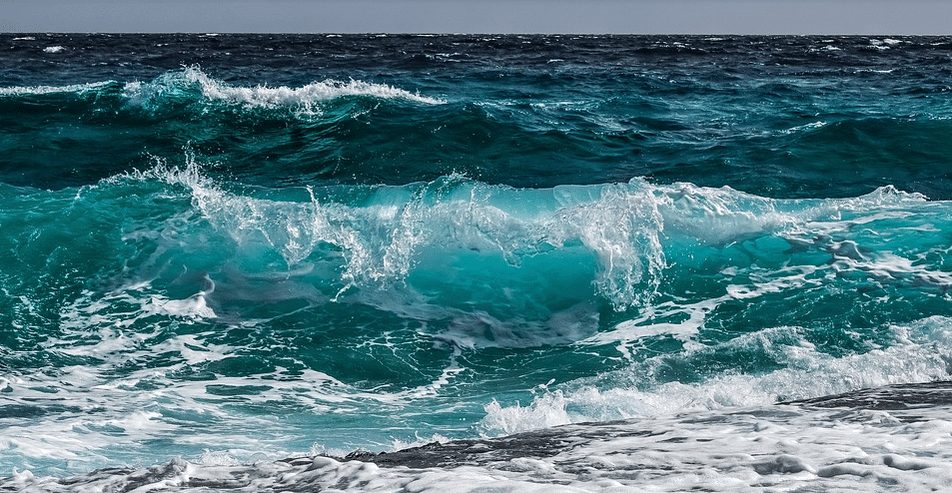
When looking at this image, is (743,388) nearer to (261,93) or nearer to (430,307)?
(430,307)

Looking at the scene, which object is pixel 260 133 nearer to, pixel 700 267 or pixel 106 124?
pixel 106 124

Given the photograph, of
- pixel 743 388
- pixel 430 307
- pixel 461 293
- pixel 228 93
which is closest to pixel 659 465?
pixel 743 388

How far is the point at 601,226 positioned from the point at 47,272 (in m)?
5.11

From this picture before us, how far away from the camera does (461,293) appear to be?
307 inches

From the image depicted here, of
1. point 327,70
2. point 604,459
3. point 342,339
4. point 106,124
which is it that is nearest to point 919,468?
point 604,459

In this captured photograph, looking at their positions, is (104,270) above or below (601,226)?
below

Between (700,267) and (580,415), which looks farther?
(700,267)

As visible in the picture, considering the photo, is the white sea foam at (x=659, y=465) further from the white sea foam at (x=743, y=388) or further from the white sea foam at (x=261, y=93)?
the white sea foam at (x=261, y=93)

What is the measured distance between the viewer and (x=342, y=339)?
6.87 meters

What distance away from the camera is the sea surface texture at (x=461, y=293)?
387 cm

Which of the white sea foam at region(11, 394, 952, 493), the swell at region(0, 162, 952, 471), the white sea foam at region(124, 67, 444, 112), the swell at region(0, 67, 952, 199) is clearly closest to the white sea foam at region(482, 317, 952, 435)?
the swell at region(0, 162, 952, 471)

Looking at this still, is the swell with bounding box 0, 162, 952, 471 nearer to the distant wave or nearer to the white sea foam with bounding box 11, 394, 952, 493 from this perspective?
the white sea foam with bounding box 11, 394, 952, 493

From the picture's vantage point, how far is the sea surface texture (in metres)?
3.87

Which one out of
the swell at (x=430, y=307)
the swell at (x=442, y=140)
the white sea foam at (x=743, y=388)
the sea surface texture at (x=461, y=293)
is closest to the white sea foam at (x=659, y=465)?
the sea surface texture at (x=461, y=293)
